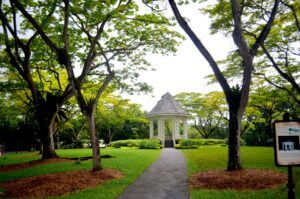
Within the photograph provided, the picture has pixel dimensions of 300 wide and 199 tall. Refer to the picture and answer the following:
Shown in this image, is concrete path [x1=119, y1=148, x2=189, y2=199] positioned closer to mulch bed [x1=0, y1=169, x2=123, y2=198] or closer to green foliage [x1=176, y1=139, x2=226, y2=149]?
mulch bed [x1=0, y1=169, x2=123, y2=198]

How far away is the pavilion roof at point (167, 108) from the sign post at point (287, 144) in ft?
87.1

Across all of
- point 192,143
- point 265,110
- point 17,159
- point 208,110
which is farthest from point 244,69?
point 208,110

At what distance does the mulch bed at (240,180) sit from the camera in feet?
27.7

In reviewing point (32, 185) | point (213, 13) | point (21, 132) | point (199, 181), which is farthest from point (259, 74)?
point (21, 132)

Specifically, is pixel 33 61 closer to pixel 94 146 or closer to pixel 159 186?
pixel 94 146

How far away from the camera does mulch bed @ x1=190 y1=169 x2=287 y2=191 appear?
845 cm

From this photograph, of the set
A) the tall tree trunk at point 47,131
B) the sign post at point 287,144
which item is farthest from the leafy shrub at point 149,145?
the sign post at point 287,144

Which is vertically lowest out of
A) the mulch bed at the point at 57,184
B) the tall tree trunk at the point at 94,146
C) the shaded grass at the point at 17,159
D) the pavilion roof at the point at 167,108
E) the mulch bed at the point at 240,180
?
the shaded grass at the point at 17,159

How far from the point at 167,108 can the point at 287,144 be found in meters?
27.6

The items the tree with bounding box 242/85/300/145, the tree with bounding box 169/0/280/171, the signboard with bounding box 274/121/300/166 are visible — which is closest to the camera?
the signboard with bounding box 274/121/300/166

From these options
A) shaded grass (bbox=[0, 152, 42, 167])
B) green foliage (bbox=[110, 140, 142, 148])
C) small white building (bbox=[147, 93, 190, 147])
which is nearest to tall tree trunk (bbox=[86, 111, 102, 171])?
shaded grass (bbox=[0, 152, 42, 167])

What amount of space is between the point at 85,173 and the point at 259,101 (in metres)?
21.2

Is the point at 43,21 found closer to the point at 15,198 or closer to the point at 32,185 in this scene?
the point at 32,185

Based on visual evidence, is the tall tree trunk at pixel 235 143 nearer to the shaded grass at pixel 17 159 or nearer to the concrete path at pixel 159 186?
the concrete path at pixel 159 186
